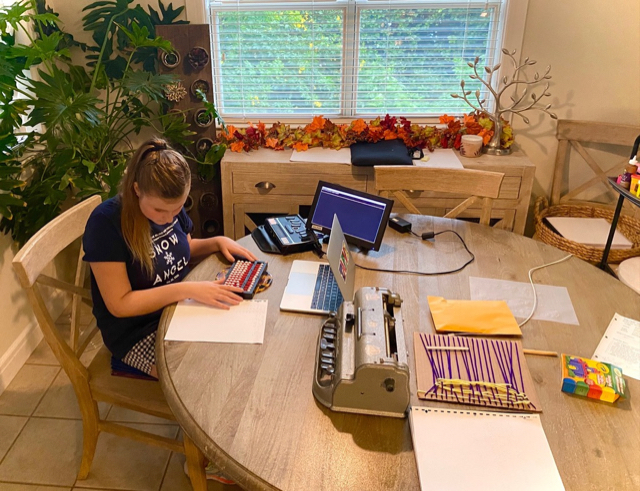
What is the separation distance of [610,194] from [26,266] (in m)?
2.86

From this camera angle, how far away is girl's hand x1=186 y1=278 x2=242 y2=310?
1.36m

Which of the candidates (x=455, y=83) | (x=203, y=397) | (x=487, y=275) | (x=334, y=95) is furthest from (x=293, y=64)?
(x=203, y=397)

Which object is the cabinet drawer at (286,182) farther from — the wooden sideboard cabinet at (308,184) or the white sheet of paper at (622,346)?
the white sheet of paper at (622,346)

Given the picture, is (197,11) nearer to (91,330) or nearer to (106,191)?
(106,191)

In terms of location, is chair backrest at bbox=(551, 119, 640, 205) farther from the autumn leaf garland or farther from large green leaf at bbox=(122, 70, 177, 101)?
large green leaf at bbox=(122, 70, 177, 101)

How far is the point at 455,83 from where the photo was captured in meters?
2.87

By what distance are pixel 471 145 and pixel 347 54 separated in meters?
0.85

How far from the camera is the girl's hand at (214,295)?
136 centimetres

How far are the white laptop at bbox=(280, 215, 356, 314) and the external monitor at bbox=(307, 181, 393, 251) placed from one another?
0.18 m

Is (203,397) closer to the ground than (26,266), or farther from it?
closer to the ground

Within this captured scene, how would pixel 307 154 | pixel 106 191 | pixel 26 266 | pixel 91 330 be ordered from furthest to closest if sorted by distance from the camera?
1. pixel 307 154
2. pixel 106 191
3. pixel 91 330
4. pixel 26 266

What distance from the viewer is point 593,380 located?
110cm

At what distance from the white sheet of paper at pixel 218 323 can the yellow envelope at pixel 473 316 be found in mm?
463

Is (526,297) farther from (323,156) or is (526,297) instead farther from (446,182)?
(323,156)
